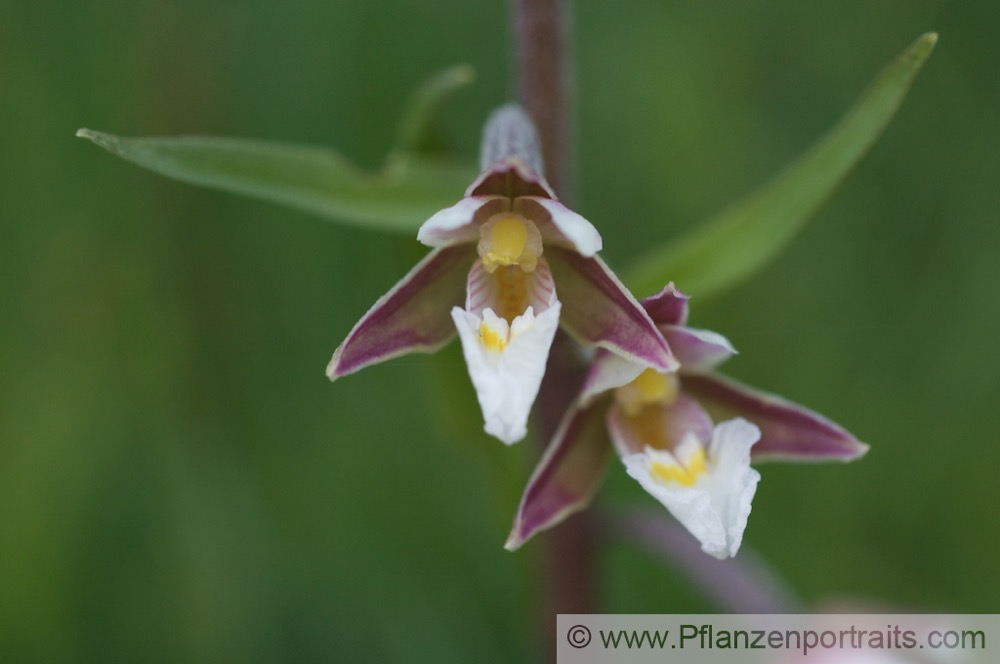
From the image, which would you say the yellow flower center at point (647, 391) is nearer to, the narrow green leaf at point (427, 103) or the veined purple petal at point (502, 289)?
the veined purple petal at point (502, 289)

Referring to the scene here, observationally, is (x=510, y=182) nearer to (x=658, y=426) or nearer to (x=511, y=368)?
(x=511, y=368)

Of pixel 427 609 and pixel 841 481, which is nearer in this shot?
pixel 427 609

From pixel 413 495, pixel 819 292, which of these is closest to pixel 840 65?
pixel 819 292

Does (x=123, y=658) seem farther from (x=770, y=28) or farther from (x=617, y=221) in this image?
(x=770, y=28)

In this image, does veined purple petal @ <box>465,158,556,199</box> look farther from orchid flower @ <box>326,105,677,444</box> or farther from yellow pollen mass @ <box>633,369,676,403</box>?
yellow pollen mass @ <box>633,369,676,403</box>

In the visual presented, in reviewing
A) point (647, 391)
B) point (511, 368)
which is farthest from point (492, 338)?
point (647, 391)

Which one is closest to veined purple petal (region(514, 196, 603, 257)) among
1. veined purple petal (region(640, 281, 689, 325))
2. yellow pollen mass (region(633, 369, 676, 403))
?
veined purple petal (region(640, 281, 689, 325))

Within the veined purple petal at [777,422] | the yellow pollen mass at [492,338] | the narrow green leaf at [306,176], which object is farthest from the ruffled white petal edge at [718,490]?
the narrow green leaf at [306,176]
